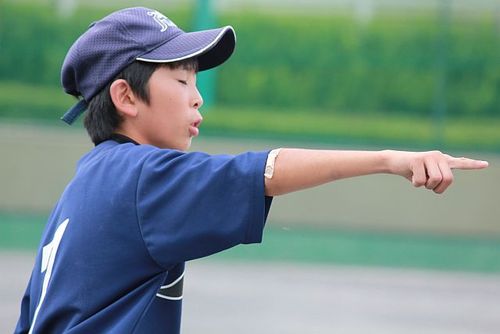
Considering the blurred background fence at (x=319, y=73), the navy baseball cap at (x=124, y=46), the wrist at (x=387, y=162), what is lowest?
the blurred background fence at (x=319, y=73)

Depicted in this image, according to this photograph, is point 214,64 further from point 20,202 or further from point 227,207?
point 20,202

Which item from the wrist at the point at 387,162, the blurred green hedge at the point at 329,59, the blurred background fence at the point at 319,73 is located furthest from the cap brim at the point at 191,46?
the blurred green hedge at the point at 329,59

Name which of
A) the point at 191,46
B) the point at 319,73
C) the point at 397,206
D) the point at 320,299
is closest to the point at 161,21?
the point at 191,46

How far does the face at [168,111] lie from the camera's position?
7.25ft

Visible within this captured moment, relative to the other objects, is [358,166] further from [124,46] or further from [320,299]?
[320,299]

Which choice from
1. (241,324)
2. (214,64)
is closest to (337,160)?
(214,64)

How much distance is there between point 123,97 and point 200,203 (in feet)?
1.32

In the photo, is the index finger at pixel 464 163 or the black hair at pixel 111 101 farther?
the black hair at pixel 111 101

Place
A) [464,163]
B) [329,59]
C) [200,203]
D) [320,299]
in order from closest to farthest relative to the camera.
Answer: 1. [464,163]
2. [200,203]
3. [320,299]
4. [329,59]

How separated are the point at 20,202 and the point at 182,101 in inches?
337

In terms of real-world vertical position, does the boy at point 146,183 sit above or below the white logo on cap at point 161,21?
below

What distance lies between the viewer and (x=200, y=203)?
6.34ft

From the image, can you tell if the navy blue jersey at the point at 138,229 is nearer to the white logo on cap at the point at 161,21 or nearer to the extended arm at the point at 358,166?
the extended arm at the point at 358,166

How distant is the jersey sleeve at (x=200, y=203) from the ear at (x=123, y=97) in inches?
11.5
